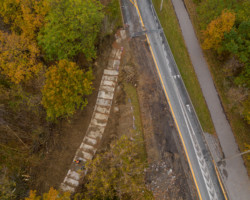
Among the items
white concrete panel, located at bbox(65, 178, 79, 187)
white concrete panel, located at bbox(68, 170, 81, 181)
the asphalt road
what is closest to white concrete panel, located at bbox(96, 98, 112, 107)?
the asphalt road

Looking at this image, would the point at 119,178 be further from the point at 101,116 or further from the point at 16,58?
the point at 16,58

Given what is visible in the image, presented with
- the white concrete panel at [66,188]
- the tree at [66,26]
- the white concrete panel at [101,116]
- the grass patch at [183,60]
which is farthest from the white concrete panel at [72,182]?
the grass patch at [183,60]

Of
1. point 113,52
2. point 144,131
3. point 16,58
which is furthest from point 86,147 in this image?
point 113,52

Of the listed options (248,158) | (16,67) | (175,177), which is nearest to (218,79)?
(248,158)

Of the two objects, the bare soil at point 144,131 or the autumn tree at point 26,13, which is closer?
the autumn tree at point 26,13

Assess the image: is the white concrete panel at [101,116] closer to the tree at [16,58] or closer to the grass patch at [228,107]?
the tree at [16,58]

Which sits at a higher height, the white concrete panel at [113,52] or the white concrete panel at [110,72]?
the white concrete panel at [113,52]

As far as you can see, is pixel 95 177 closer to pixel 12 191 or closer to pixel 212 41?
pixel 12 191
